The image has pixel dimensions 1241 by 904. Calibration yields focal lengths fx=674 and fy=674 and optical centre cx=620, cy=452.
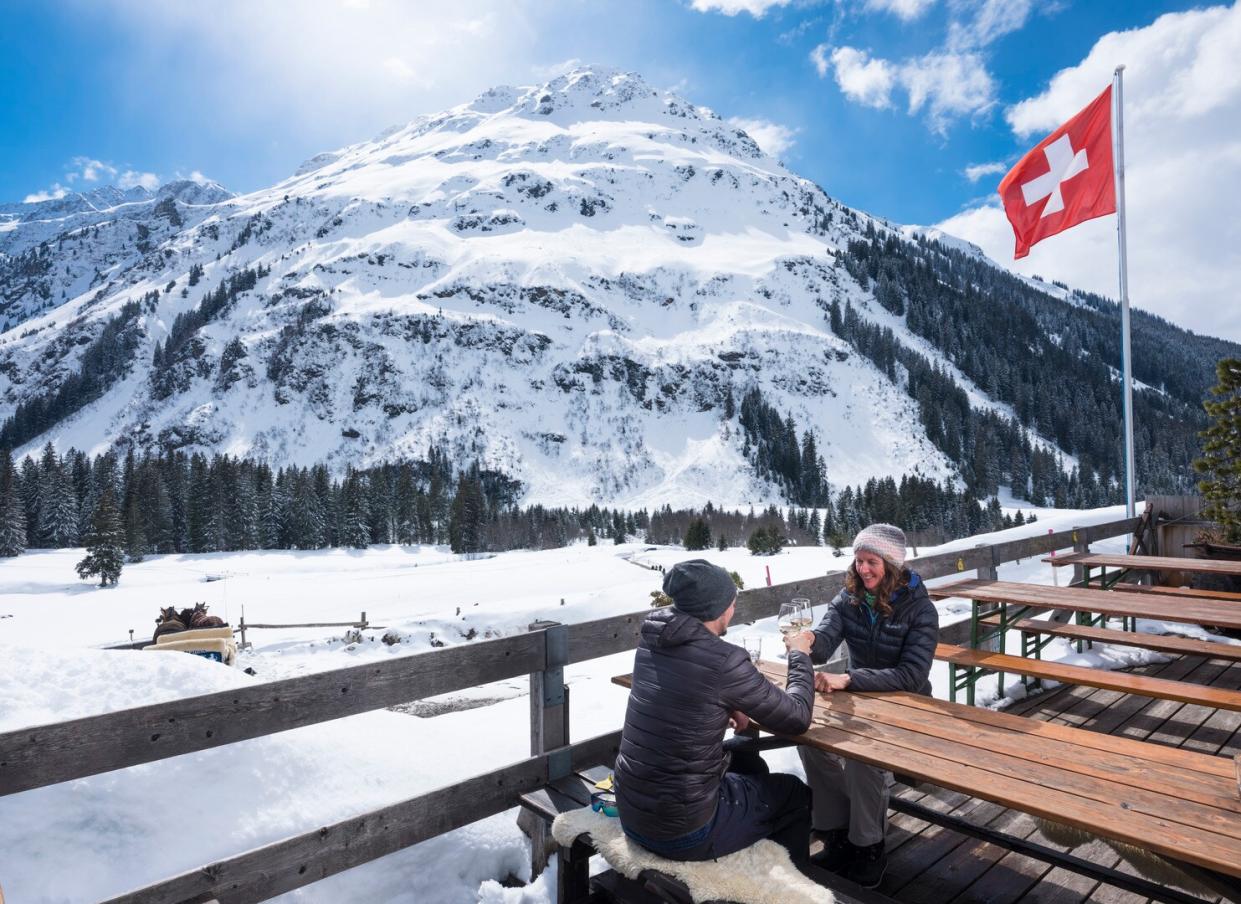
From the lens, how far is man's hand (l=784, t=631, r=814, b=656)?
333cm

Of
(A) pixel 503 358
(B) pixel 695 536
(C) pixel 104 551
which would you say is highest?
(A) pixel 503 358

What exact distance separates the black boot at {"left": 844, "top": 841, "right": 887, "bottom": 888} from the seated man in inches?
27.1

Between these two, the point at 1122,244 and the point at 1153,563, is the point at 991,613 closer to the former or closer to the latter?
the point at 1153,563

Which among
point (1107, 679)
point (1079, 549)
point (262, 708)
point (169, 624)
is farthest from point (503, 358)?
point (262, 708)

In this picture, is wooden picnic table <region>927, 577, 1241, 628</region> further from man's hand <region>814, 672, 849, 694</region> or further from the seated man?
the seated man

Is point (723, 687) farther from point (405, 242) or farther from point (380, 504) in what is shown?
point (405, 242)

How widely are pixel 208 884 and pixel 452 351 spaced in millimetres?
146357

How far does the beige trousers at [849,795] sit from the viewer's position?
11.2ft

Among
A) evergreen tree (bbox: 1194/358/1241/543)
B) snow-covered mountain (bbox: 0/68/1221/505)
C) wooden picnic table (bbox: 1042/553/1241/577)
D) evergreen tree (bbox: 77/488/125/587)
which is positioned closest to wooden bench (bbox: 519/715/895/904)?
wooden picnic table (bbox: 1042/553/1241/577)

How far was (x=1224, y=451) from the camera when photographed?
14.0 metres

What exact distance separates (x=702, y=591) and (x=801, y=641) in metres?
0.92

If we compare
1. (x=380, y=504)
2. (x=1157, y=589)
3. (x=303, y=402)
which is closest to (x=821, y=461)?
(x=380, y=504)

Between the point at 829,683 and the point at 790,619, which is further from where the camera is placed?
the point at 790,619

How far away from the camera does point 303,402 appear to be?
138 m
